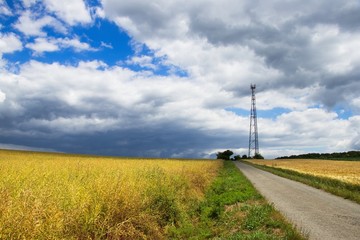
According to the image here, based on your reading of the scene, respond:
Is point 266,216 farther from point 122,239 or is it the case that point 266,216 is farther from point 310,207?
point 122,239

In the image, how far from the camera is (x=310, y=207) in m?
16.3

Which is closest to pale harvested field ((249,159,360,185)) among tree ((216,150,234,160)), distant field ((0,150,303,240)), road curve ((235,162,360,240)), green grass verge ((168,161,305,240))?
road curve ((235,162,360,240))

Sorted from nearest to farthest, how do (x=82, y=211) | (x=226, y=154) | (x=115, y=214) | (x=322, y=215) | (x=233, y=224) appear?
(x=82, y=211) < (x=115, y=214) < (x=233, y=224) < (x=322, y=215) < (x=226, y=154)

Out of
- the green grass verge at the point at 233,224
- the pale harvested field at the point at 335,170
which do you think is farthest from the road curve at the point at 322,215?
the pale harvested field at the point at 335,170

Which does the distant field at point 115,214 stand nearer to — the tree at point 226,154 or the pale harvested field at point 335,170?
the pale harvested field at point 335,170

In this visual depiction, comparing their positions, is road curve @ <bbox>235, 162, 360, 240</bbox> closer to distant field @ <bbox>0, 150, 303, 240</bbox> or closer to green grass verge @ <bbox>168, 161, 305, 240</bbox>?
green grass verge @ <bbox>168, 161, 305, 240</bbox>

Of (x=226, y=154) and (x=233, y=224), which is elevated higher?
(x=226, y=154)

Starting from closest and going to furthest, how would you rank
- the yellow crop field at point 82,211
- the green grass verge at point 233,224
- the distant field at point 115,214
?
the yellow crop field at point 82,211, the distant field at point 115,214, the green grass verge at point 233,224

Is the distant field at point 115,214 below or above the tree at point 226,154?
below

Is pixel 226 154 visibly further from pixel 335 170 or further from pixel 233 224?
pixel 233 224

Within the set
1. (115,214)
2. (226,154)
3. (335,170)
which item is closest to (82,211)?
(115,214)

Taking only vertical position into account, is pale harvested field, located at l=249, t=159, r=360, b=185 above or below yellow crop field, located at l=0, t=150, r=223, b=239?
above

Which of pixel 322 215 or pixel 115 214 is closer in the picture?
pixel 115 214

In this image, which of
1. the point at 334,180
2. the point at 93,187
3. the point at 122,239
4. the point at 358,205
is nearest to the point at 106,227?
the point at 122,239
